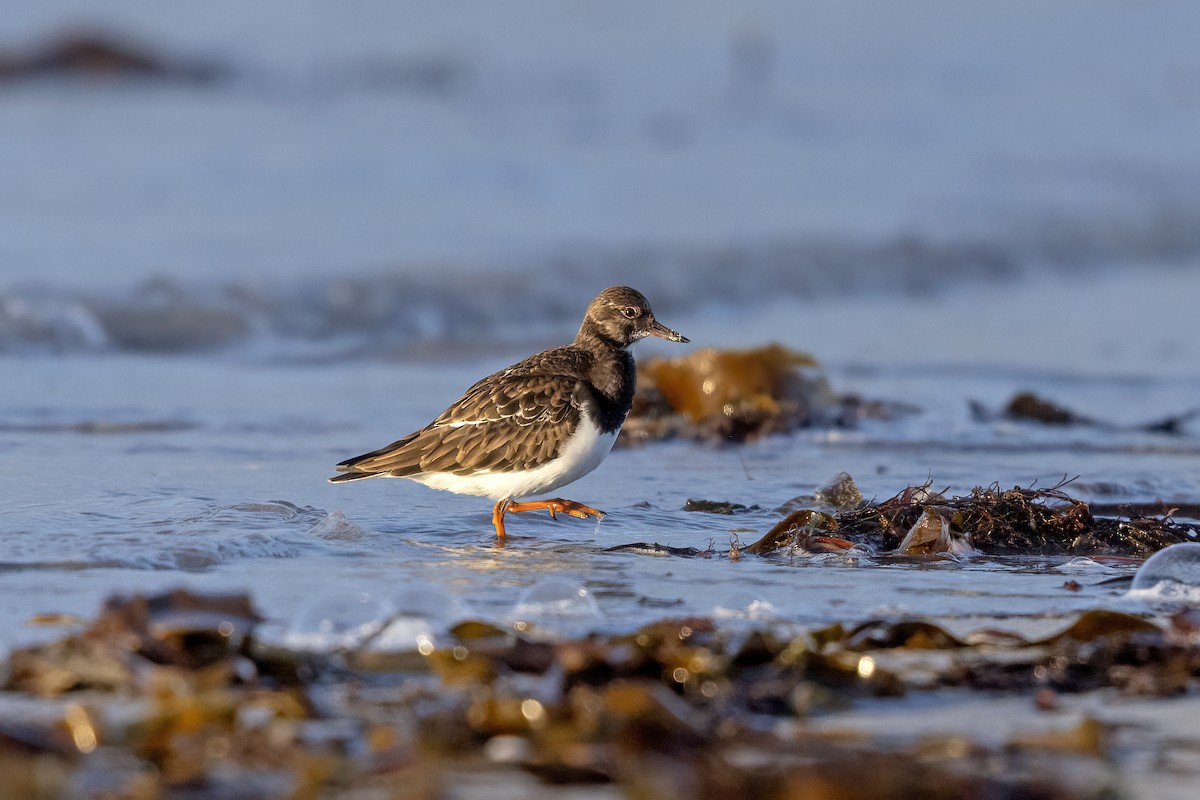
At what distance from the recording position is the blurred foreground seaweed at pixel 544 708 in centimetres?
214

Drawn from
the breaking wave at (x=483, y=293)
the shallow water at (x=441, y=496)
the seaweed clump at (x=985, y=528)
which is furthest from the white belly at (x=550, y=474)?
the breaking wave at (x=483, y=293)

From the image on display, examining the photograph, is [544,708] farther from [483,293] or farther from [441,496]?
[483,293]

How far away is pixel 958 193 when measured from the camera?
1454cm

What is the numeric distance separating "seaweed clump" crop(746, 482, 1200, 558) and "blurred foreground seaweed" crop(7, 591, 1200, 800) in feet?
3.36

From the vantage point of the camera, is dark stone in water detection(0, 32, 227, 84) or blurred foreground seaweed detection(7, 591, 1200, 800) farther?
dark stone in water detection(0, 32, 227, 84)

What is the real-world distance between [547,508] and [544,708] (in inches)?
92.3

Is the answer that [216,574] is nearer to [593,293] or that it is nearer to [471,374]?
[471,374]

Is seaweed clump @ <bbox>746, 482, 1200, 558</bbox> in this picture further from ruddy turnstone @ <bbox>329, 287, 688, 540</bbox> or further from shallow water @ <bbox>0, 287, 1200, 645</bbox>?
ruddy turnstone @ <bbox>329, 287, 688, 540</bbox>

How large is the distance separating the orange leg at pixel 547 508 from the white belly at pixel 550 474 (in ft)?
0.17

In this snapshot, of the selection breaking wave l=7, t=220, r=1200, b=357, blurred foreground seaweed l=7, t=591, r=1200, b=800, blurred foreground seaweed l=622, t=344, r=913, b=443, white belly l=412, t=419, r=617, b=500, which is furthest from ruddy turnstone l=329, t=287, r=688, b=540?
breaking wave l=7, t=220, r=1200, b=357

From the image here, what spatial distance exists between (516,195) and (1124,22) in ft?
36.2

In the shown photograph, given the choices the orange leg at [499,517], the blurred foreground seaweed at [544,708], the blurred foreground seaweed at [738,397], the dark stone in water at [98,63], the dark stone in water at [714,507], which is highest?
the dark stone in water at [98,63]

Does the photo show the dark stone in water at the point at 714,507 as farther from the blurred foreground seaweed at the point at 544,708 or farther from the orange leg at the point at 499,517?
the blurred foreground seaweed at the point at 544,708

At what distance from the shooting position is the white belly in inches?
175
